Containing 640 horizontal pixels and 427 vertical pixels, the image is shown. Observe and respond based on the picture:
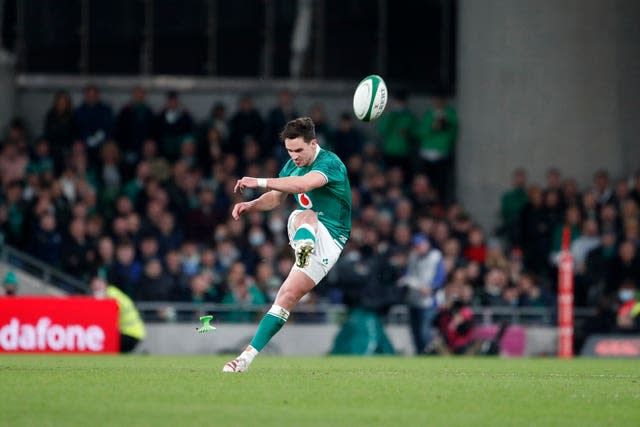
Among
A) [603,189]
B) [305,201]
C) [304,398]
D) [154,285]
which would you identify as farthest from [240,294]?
[304,398]

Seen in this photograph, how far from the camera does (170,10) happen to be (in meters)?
31.6

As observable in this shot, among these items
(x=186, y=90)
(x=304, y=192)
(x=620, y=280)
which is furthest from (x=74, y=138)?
(x=304, y=192)

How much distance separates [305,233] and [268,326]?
906mm

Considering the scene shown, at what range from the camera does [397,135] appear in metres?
29.0

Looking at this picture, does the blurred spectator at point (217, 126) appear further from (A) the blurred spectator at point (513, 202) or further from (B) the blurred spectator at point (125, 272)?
(A) the blurred spectator at point (513, 202)

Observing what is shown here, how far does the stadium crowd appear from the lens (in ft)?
78.7

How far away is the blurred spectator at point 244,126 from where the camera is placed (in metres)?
28.2

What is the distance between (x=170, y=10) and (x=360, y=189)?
7.24 metres

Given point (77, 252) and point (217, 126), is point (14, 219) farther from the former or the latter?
point (217, 126)

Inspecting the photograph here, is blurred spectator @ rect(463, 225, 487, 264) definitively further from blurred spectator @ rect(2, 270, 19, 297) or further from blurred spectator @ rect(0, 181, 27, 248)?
blurred spectator @ rect(2, 270, 19, 297)

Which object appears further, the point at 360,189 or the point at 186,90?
the point at 186,90

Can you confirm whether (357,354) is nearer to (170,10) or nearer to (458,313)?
(458,313)

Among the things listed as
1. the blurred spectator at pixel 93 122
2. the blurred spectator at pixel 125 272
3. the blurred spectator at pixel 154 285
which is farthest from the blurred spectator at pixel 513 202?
the blurred spectator at pixel 93 122

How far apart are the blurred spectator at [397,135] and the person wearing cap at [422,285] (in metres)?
4.98
